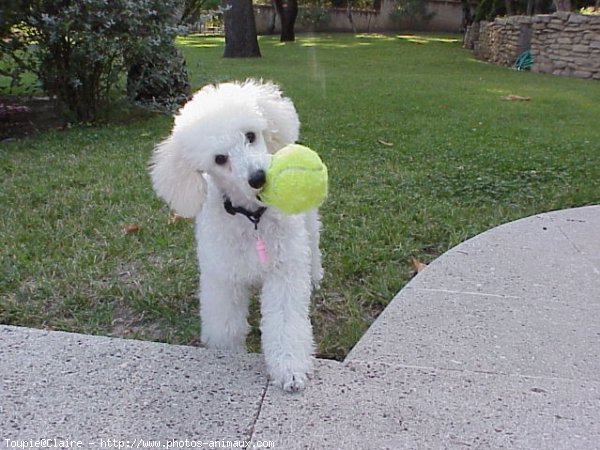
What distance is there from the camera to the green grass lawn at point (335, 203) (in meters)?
3.08

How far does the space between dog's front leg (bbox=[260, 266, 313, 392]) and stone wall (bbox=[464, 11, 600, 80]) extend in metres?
13.6

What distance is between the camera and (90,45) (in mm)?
6551

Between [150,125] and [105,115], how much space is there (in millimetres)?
685

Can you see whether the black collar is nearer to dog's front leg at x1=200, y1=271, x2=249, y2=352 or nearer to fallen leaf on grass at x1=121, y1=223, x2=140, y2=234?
dog's front leg at x1=200, y1=271, x2=249, y2=352

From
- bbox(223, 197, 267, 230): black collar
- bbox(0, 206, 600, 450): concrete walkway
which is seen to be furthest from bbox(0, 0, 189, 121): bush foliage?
bbox(223, 197, 267, 230): black collar

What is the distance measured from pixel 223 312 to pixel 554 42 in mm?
14789

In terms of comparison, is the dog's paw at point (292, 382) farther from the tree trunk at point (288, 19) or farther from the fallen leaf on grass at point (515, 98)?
the tree trunk at point (288, 19)

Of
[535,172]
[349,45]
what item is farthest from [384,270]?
[349,45]

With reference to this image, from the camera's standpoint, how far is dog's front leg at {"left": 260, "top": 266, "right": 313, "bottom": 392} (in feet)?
7.39

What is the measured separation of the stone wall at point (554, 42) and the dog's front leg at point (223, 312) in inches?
534

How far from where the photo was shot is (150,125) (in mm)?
7605

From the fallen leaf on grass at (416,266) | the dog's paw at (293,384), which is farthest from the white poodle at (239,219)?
the fallen leaf on grass at (416,266)

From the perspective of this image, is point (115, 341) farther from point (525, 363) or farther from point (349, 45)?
point (349, 45)

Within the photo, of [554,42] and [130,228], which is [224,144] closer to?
[130,228]
